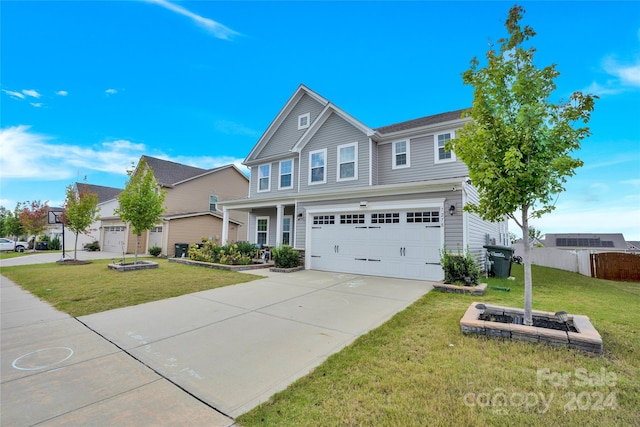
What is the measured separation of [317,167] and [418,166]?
15.3 feet

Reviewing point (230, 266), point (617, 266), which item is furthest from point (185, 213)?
point (617, 266)

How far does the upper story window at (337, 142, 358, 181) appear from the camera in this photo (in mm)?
12469

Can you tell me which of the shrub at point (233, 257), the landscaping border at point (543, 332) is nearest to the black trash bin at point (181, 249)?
the shrub at point (233, 257)

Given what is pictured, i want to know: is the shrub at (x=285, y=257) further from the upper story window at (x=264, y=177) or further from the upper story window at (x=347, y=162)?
the upper story window at (x=264, y=177)

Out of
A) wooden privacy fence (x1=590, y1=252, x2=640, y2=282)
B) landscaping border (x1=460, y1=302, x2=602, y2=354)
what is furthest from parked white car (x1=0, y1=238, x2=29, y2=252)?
wooden privacy fence (x1=590, y1=252, x2=640, y2=282)

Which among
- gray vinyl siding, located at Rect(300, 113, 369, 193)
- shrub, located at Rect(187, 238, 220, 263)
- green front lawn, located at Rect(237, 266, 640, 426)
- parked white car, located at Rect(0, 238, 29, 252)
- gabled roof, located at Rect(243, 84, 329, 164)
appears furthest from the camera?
parked white car, located at Rect(0, 238, 29, 252)

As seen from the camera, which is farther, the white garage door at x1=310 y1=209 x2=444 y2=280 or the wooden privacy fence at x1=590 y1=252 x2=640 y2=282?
the wooden privacy fence at x1=590 y1=252 x2=640 y2=282

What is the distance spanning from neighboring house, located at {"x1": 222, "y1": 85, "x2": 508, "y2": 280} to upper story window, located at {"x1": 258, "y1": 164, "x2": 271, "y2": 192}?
0.06m

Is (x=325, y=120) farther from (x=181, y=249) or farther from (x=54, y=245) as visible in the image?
(x=54, y=245)

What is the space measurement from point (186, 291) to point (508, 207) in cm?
780

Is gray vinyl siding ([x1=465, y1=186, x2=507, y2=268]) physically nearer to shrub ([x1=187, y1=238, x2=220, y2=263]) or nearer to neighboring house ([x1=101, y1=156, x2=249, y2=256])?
shrub ([x1=187, y1=238, x2=220, y2=263])

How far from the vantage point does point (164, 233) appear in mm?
19812

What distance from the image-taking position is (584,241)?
3784 cm

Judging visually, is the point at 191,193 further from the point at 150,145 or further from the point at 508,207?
the point at 508,207
